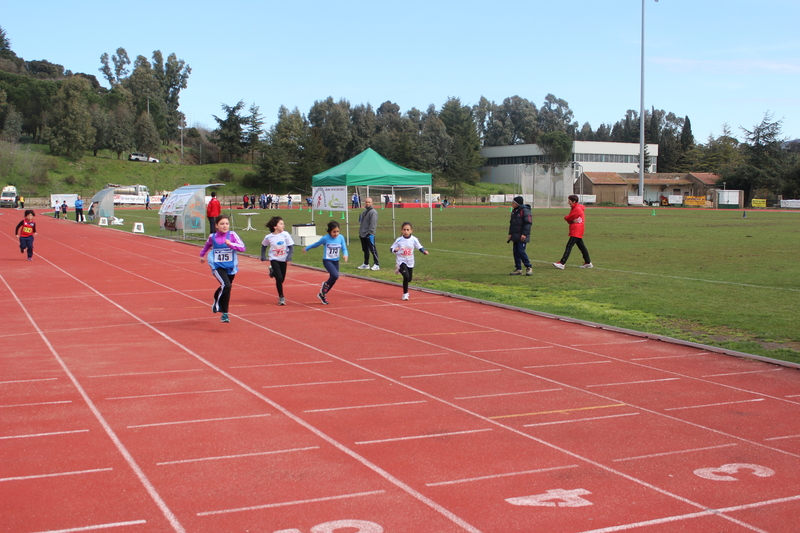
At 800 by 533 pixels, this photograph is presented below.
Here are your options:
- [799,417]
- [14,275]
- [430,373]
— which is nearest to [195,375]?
[430,373]

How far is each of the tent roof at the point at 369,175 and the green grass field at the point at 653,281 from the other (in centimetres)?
243

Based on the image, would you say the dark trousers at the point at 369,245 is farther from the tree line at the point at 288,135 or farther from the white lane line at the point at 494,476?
the tree line at the point at 288,135

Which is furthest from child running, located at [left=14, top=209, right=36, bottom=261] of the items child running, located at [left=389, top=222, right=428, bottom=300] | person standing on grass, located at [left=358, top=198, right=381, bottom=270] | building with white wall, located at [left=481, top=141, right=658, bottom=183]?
building with white wall, located at [left=481, top=141, right=658, bottom=183]

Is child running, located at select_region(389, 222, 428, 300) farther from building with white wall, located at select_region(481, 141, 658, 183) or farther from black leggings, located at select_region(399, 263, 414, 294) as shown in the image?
building with white wall, located at select_region(481, 141, 658, 183)

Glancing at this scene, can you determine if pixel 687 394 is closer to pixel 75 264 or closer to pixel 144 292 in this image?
pixel 144 292

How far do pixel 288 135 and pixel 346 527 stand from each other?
99988mm

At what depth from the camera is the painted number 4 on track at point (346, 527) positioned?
13.7 ft

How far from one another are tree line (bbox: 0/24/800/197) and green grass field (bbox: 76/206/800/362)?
63.1 metres

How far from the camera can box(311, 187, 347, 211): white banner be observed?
82.5ft

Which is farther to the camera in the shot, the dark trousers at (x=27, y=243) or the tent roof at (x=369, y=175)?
the tent roof at (x=369, y=175)

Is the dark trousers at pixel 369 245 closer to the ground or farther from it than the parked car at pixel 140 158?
closer to the ground

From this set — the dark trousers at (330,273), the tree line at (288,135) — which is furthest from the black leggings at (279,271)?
the tree line at (288,135)

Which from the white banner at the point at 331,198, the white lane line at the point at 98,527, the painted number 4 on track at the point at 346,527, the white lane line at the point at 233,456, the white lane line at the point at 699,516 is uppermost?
the white banner at the point at 331,198

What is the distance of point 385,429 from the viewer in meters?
6.10
